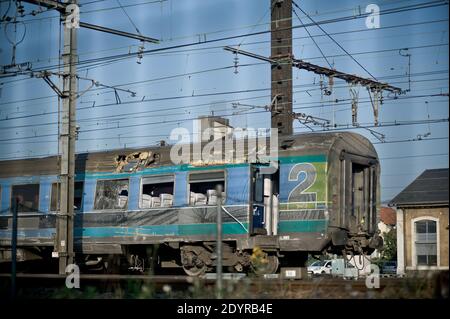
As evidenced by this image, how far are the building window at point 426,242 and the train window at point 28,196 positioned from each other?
11477 millimetres

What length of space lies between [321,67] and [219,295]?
16.2 metres

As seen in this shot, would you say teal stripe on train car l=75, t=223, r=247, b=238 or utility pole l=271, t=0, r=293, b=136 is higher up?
utility pole l=271, t=0, r=293, b=136

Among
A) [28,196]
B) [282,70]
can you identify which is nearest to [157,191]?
[28,196]

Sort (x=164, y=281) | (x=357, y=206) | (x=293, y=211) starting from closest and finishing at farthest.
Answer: (x=164, y=281) → (x=293, y=211) → (x=357, y=206)

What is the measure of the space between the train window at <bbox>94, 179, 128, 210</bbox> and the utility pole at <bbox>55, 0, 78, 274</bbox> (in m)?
1.14

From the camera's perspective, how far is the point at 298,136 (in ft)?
51.1

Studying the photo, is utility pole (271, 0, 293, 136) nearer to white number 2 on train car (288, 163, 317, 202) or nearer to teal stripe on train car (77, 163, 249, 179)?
teal stripe on train car (77, 163, 249, 179)

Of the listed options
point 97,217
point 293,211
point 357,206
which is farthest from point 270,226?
point 97,217

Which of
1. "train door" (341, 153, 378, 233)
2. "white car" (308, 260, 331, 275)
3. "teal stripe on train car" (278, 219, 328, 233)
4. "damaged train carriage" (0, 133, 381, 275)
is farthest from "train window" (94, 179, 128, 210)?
"white car" (308, 260, 331, 275)

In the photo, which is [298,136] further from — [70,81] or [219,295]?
[219,295]

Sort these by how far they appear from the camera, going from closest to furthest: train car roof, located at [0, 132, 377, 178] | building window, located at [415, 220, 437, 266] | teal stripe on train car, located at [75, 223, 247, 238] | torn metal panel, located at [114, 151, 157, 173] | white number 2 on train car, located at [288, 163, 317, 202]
→ building window, located at [415, 220, 437, 266] < white number 2 on train car, located at [288, 163, 317, 202] < train car roof, located at [0, 132, 377, 178] < teal stripe on train car, located at [75, 223, 247, 238] < torn metal panel, located at [114, 151, 157, 173]

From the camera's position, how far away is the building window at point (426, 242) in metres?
8.52

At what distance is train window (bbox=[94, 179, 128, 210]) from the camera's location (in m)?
17.1
